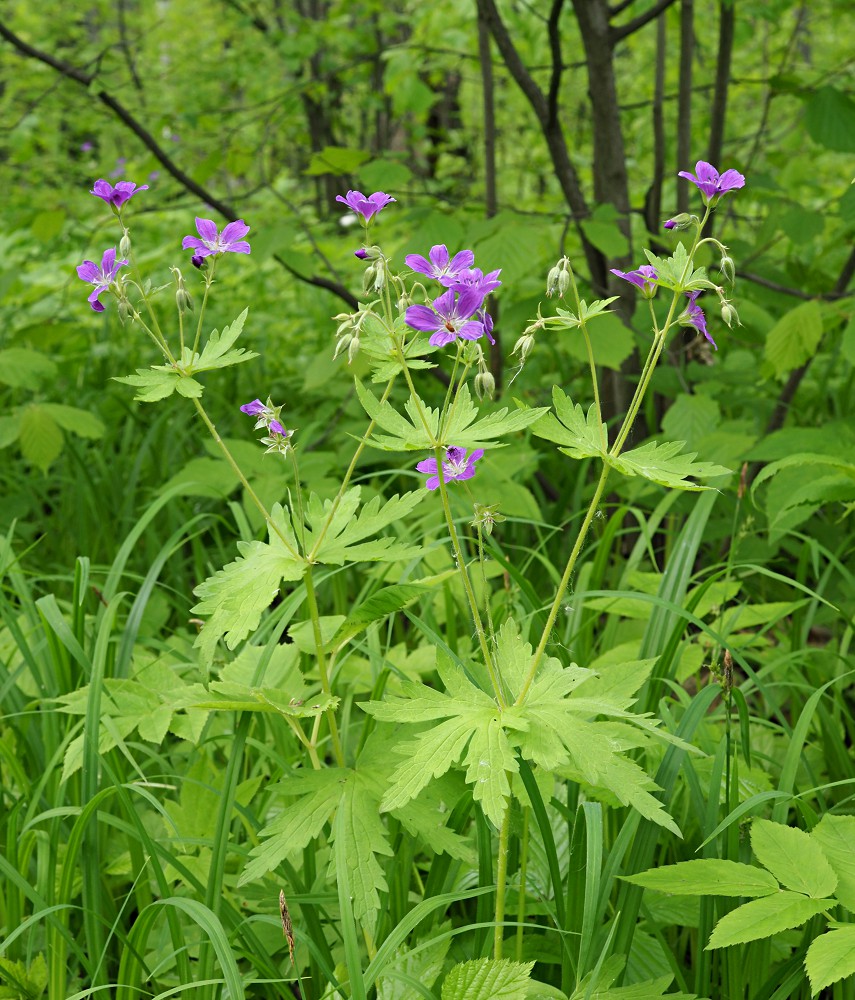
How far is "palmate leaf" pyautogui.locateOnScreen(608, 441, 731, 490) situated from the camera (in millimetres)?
1030

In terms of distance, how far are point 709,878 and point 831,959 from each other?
0.17m

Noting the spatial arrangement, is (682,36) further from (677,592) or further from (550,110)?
(677,592)

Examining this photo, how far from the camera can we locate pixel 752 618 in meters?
1.92

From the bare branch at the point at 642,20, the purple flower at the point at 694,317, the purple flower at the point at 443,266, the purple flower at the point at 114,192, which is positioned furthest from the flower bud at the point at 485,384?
the bare branch at the point at 642,20

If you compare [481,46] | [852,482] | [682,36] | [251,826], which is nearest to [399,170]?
[481,46]

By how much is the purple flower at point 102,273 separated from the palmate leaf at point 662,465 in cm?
67

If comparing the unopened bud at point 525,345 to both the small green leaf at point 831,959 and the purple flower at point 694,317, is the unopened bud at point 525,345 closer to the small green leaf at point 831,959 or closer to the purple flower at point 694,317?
the purple flower at point 694,317

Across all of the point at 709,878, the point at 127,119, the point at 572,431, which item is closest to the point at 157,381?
the point at 572,431

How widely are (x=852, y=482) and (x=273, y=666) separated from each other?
3.93 feet

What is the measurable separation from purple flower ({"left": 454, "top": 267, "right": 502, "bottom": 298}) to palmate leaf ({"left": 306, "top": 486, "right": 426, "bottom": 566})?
269mm

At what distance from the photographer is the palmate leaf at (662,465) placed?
103 cm

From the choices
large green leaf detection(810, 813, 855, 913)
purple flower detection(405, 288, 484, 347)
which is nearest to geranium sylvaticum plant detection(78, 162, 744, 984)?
purple flower detection(405, 288, 484, 347)

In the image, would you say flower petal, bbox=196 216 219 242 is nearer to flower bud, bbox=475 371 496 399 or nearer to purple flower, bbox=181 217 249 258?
purple flower, bbox=181 217 249 258

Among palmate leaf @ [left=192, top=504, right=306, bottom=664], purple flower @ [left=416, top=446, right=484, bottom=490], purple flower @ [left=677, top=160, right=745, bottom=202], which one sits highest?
purple flower @ [left=677, top=160, right=745, bottom=202]
